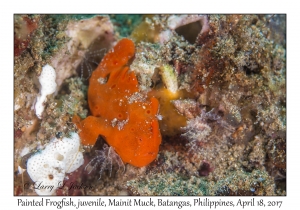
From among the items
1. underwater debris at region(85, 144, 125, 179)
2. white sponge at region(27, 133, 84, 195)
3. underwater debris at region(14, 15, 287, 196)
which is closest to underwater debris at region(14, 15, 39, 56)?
underwater debris at region(14, 15, 287, 196)

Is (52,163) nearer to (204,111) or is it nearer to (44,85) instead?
(44,85)

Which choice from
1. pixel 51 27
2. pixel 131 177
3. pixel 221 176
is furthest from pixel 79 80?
pixel 221 176

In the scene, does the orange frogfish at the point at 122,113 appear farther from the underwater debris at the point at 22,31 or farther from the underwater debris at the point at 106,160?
the underwater debris at the point at 22,31

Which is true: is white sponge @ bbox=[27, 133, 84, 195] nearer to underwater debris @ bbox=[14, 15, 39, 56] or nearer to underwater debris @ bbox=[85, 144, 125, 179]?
underwater debris @ bbox=[85, 144, 125, 179]

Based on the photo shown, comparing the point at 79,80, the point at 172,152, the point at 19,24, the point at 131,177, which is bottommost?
the point at 131,177

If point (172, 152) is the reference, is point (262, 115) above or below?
above

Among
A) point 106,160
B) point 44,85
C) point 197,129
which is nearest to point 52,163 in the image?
point 106,160
